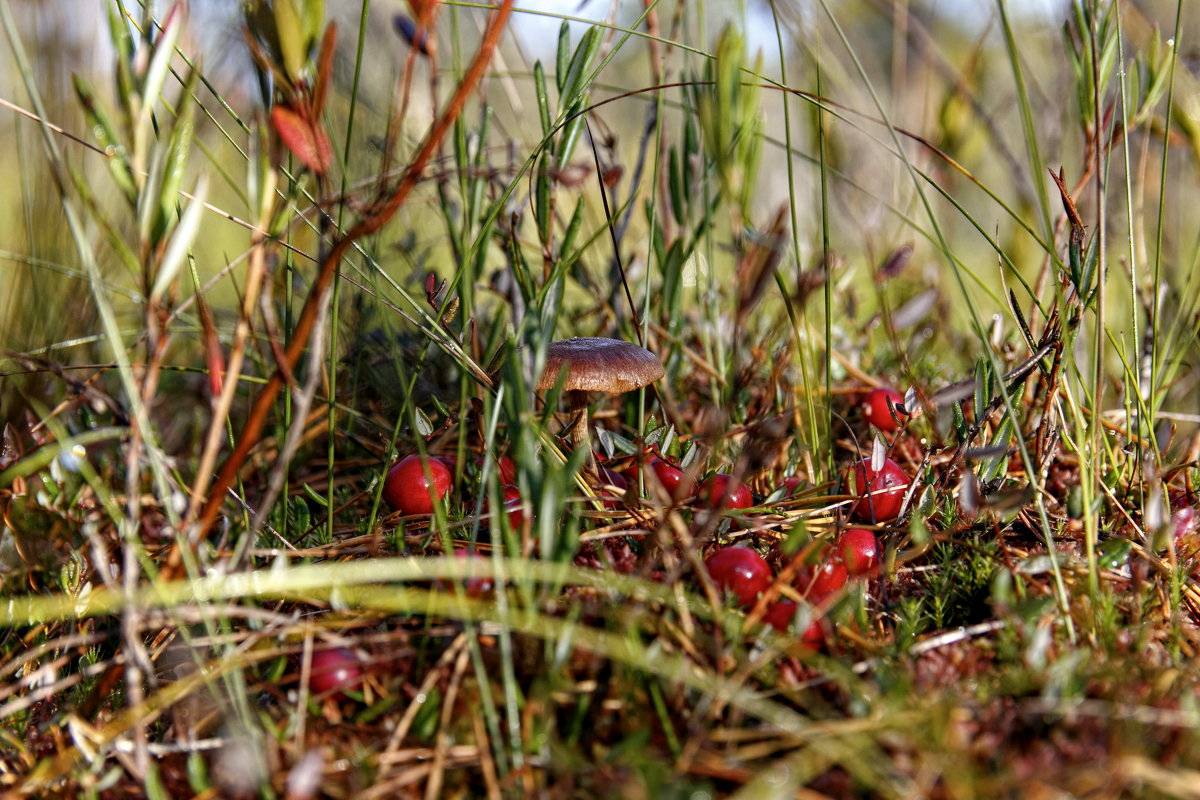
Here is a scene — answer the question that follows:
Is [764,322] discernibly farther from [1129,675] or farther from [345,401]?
[1129,675]

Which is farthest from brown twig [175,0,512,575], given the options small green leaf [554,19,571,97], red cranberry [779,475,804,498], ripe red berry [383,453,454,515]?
red cranberry [779,475,804,498]

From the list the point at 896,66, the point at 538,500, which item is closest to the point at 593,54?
the point at 538,500

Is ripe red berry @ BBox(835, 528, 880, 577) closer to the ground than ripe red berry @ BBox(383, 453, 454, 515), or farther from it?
closer to the ground

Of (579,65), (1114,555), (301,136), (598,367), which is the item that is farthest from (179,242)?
(1114,555)

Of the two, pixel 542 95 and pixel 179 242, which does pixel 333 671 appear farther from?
pixel 542 95

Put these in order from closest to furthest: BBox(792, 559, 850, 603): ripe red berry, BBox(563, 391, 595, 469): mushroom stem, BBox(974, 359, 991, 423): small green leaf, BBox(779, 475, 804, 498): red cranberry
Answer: BBox(792, 559, 850, 603): ripe red berry → BBox(974, 359, 991, 423): small green leaf → BBox(779, 475, 804, 498): red cranberry → BBox(563, 391, 595, 469): mushroom stem

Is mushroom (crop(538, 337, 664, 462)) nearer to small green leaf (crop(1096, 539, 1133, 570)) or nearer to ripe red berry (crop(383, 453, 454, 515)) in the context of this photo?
ripe red berry (crop(383, 453, 454, 515))
